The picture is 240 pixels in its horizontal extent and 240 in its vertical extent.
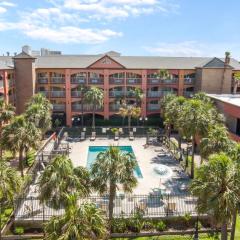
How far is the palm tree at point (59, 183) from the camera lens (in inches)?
747

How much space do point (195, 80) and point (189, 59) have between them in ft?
20.2

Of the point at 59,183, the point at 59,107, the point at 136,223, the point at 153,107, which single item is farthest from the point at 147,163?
the point at 59,107

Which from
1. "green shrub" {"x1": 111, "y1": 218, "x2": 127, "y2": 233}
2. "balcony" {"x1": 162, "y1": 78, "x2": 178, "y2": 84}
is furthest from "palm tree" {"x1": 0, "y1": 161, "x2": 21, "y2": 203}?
"balcony" {"x1": 162, "y1": 78, "x2": 178, "y2": 84}

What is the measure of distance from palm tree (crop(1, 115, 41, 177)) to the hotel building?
23.9 metres

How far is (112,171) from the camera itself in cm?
2033

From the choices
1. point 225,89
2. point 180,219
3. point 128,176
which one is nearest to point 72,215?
point 128,176

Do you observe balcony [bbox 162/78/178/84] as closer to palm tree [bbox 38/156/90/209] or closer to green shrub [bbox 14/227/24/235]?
palm tree [bbox 38/156/90/209]

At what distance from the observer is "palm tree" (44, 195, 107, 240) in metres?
13.1

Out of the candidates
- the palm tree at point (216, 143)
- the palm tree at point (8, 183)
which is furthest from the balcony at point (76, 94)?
the palm tree at point (8, 183)

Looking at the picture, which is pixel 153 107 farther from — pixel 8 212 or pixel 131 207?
pixel 8 212

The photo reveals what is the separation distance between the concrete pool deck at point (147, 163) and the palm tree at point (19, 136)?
28.2 ft

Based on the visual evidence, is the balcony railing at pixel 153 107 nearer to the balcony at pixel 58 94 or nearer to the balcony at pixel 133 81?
the balcony at pixel 133 81

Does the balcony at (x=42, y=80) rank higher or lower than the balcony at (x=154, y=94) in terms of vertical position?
higher

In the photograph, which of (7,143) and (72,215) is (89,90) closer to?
(7,143)
